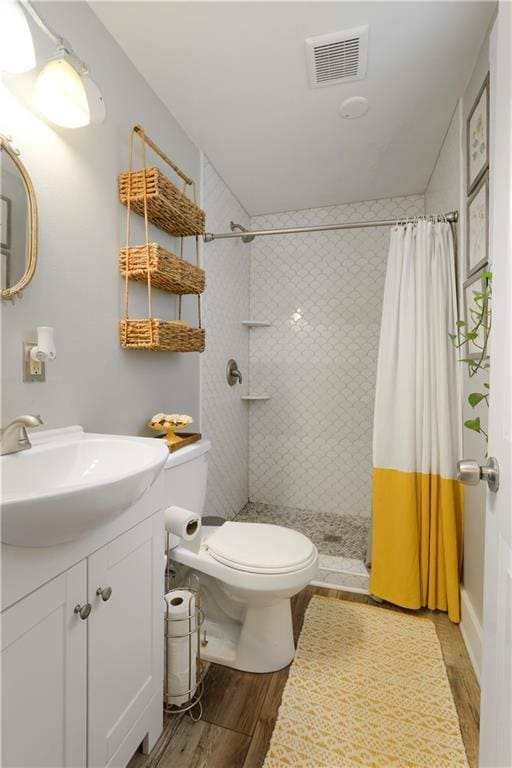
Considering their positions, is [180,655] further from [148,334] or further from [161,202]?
[161,202]

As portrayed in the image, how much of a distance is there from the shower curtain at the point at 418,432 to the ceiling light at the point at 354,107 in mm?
575

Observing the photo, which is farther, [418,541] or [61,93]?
[418,541]

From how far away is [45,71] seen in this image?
1.08 m

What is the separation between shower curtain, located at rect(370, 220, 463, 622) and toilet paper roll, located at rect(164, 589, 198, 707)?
1027 mm

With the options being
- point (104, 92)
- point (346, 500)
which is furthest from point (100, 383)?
point (346, 500)

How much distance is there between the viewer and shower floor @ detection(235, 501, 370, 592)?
2.12 meters

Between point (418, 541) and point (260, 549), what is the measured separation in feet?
2.93

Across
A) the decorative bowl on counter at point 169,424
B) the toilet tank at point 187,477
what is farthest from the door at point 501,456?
the decorative bowl on counter at point 169,424

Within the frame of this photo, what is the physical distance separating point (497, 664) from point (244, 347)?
8.20 ft

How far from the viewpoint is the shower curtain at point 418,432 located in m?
1.83

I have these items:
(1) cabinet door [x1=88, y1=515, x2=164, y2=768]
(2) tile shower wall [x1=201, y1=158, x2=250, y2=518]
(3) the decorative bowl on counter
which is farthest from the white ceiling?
(1) cabinet door [x1=88, y1=515, x2=164, y2=768]

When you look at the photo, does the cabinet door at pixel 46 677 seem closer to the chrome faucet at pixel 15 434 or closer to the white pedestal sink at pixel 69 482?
the white pedestal sink at pixel 69 482

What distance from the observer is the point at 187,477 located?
1571 millimetres

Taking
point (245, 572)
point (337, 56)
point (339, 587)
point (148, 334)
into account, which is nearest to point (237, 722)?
point (245, 572)
